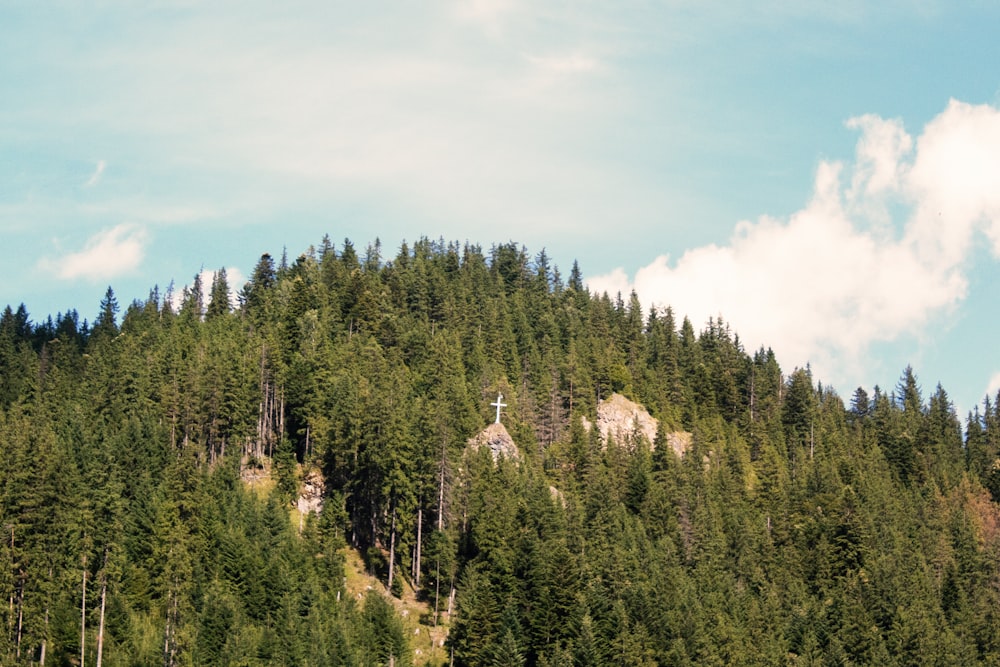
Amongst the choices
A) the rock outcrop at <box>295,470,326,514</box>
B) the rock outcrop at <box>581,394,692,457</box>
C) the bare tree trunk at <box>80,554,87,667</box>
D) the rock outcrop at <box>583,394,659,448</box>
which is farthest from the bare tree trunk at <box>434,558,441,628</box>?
the rock outcrop at <box>581,394,692,457</box>

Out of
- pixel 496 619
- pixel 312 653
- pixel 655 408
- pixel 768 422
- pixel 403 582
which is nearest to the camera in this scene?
pixel 312 653

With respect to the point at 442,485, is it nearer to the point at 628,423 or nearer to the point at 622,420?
the point at 622,420

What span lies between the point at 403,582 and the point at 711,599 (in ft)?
90.1

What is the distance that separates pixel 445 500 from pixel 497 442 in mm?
16071

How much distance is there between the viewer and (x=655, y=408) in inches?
5910

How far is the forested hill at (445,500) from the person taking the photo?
83.8m

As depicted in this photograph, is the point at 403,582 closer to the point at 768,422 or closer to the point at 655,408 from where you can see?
the point at 655,408

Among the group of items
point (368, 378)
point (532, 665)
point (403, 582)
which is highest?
point (368, 378)

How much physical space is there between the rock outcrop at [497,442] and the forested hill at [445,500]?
2.08 meters

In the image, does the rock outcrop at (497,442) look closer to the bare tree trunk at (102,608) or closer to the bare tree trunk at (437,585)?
the bare tree trunk at (437,585)

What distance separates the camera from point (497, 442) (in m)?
118

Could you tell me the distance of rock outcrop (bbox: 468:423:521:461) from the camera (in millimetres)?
115688

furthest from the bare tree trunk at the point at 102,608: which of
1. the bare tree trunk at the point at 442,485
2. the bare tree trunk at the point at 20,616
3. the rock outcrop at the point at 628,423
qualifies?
the rock outcrop at the point at 628,423

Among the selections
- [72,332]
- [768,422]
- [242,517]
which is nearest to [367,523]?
[242,517]
